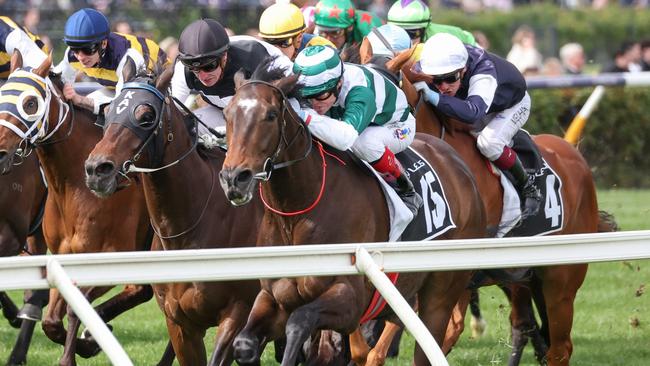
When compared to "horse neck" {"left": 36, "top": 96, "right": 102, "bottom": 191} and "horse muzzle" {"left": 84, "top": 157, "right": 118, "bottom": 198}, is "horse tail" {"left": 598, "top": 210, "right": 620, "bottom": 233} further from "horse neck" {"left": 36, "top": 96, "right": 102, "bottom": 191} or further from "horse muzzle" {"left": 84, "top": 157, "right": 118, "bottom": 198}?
"horse muzzle" {"left": 84, "top": 157, "right": 118, "bottom": 198}

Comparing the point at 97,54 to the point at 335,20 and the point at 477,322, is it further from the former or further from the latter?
the point at 477,322

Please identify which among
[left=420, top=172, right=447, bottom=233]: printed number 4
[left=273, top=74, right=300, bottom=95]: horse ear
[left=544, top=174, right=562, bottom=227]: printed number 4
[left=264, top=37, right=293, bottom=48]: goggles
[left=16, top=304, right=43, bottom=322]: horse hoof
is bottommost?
[left=16, top=304, right=43, bottom=322]: horse hoof

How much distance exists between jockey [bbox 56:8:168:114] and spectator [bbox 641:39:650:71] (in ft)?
33.0

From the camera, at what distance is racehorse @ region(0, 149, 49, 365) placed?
7043mm

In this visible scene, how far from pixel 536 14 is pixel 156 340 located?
63.9ft

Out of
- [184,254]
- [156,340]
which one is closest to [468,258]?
[184,254]

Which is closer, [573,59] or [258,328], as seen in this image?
[258,328]

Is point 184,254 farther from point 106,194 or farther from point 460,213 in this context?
point 460,213

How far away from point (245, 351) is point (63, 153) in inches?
75.7

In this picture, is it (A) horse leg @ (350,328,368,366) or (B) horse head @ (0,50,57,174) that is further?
(A) horse leg @ (350,328,368,366)

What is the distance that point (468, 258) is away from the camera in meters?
4.36

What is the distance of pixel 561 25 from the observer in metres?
26.1

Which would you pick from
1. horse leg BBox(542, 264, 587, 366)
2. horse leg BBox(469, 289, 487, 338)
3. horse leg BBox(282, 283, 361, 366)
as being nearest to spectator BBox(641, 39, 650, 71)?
horse leg BBox(469, 289, 487, 338)

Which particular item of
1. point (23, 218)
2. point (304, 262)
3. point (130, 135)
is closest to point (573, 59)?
point (23, 218)
